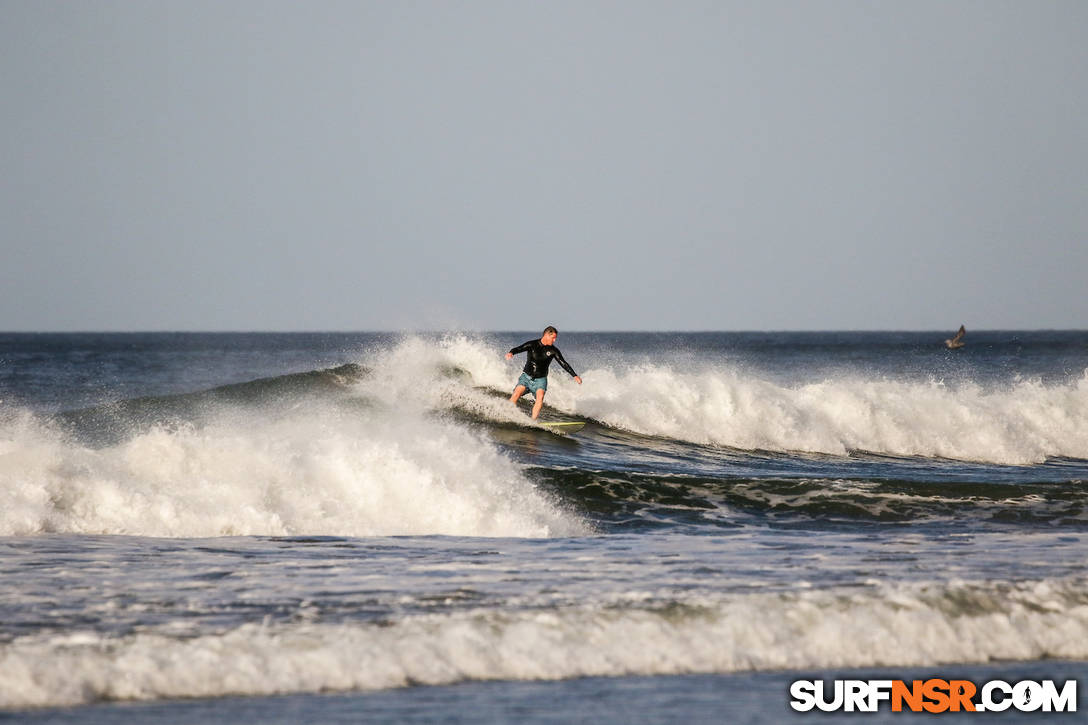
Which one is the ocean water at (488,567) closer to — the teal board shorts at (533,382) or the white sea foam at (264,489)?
the white sea foam at (264,489)

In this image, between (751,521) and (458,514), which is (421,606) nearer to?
(458,514)

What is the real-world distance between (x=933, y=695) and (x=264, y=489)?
28.4 feet

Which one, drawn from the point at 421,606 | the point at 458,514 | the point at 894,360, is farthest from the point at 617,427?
the point at 894,360

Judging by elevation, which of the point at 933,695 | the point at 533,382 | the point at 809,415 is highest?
the point at 533,382

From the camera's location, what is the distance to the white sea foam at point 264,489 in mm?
12742

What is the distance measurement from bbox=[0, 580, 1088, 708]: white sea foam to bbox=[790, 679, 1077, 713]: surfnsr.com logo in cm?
50

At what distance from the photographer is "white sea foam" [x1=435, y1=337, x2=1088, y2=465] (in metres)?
24.9

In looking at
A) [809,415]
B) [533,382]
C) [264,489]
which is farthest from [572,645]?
[809,415]

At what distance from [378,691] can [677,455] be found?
1517cm

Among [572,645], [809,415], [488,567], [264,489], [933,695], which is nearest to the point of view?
[933,695]

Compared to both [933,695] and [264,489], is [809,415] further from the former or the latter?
[933,695]

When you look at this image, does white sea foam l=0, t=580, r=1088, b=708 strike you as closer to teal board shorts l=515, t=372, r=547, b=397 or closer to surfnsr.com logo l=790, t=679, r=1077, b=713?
surfnsr.com logo l=790, t=679, r=1077, b=713

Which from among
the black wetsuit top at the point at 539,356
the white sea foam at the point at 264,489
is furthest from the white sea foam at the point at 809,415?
the white sea foam at the point at 264,489

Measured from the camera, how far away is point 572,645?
26.3 feet
